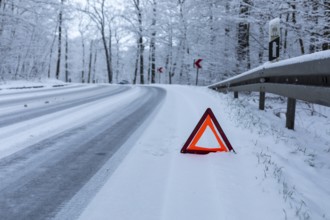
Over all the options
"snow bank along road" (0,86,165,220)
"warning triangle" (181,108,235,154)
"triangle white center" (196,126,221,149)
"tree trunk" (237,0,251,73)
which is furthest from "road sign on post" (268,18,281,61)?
"tree trunk" (237,0,251,73)

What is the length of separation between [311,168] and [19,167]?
10.0 feet

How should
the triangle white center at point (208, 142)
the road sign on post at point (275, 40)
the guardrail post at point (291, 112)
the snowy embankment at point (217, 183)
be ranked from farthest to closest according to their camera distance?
1. the road sign on post at point (275, 40)
2. the guardrail post at point (291, 112)
3. the triangle white center at point (208, 142)
4. the snowy embankment at point (217, 183)

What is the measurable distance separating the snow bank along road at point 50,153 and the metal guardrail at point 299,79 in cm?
238

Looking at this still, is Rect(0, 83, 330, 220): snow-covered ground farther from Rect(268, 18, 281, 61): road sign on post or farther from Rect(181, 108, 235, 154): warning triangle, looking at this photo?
Rect(268, 18, 281, 61): road sign on post

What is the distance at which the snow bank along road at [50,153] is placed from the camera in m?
2.30

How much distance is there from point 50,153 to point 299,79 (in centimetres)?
327

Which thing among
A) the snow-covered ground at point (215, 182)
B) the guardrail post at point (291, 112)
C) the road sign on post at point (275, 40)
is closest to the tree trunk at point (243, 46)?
the road sign on post at point (275, 40)

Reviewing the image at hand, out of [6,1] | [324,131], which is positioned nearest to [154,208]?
[324,131]

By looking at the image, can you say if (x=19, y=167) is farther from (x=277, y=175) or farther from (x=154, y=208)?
(x=277, y=175)

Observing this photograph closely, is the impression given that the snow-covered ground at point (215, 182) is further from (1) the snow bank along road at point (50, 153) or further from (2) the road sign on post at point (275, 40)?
(2) the road sign on post at point (275, 40)

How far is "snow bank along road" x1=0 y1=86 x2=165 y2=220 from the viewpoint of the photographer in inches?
90.5

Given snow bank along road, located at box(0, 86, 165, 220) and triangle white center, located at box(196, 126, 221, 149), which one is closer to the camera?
snow bank along road, located at box(0, 86, 165, 220)

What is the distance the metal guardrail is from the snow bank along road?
238cm

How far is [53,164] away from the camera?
3.10 metres
